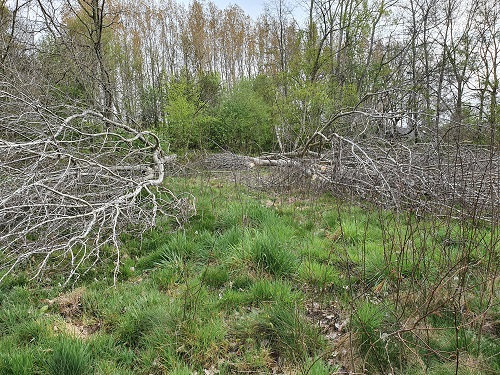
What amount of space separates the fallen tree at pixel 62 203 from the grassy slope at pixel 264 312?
39 centimetres

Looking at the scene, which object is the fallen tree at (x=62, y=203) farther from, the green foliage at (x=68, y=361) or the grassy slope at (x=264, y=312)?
the green foliage at (x=68, y=361)

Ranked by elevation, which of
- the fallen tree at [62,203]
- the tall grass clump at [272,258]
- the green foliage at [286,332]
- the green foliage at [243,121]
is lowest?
the green foliage at [286,332]

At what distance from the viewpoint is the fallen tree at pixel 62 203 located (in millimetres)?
3035

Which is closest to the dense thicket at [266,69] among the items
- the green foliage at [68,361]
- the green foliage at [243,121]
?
the green foliage at [243,121]

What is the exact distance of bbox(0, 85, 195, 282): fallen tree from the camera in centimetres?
304

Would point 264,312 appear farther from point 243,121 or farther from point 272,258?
point 243,121

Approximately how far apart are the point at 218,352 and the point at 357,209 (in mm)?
3888

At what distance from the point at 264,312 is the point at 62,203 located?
2475 millimetres

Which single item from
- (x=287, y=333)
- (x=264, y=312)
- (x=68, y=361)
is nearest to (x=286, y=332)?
(x=287, y=333)

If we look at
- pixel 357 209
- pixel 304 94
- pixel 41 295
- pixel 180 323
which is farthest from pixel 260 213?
pixel 304 94

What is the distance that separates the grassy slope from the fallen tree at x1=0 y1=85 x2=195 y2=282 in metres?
0.39

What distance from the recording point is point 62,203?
10.6 feet

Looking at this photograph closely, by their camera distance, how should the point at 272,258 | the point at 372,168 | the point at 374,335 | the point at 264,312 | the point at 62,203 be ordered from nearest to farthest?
the point at 374,335, the point at 264,312, the point at 272,258, the point at 62,203, the point at 372,168

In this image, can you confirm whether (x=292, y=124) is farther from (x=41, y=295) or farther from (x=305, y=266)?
(x=41, y=295)
